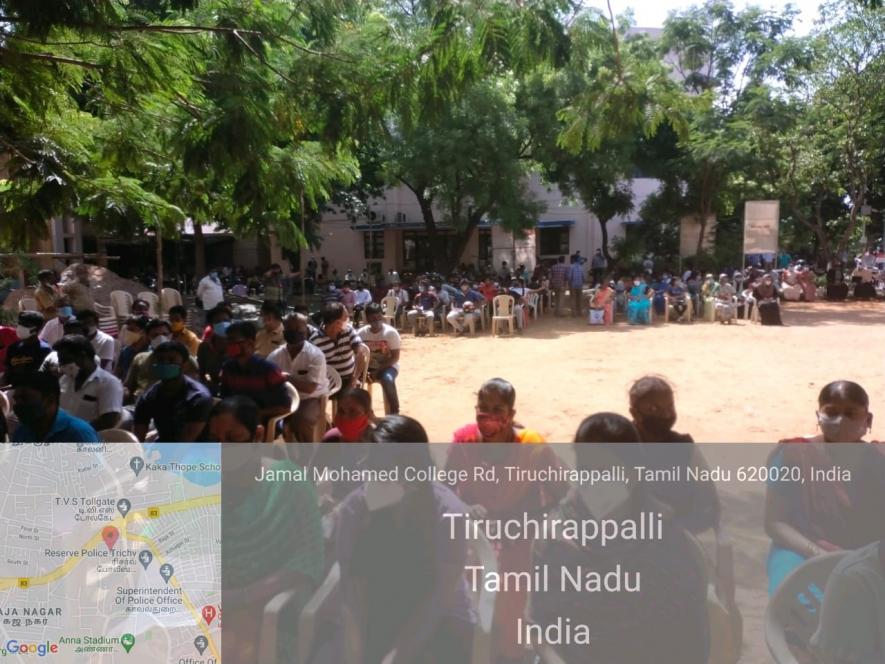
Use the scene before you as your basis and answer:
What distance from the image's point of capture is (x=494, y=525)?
2.60 metres

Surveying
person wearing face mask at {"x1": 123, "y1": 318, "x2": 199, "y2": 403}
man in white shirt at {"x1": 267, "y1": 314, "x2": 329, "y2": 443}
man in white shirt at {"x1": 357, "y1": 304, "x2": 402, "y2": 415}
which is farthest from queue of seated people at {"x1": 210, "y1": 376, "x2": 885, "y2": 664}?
man in white shirt at {"x1": 357, "y1": 304, "x2": 402, "y2": 415}

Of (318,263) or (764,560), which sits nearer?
(764,560)

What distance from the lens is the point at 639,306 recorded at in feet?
52.1

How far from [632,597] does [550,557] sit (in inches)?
11.1

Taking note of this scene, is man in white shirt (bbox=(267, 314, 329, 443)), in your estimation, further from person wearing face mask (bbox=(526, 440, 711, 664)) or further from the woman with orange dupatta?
person wearing face mask (bbox=(526, 440, 711, 664))

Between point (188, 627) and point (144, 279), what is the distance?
22.5 m

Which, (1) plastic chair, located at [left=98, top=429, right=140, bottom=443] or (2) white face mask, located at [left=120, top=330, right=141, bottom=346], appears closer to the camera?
(1) plastic chair, located at [left=98, top=429, right=140, bottom=443]

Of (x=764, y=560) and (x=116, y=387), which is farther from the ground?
(x=116, y=387)

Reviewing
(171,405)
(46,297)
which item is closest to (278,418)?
(171,405)

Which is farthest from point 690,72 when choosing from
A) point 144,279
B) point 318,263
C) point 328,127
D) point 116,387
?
point 116,387

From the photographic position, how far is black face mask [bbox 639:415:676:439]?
3012 mm

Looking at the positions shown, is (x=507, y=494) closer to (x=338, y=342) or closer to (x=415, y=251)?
(x=338, y=342)

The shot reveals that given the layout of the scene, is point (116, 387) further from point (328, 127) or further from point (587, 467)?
point (587, 467)

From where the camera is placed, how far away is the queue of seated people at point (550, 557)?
233 centimetres
